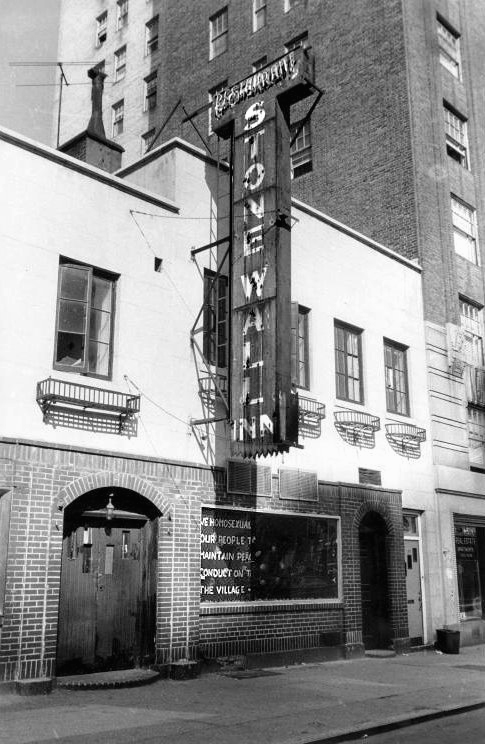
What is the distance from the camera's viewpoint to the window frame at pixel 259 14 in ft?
91.6

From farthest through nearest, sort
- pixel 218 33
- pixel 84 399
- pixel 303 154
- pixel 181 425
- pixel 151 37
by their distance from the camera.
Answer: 1. pixel 151 37
2. pixel 218 33
3. pixel 303 154
4. pixel 181 425
5. pixel 84 399

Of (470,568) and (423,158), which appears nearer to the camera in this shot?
(470,568)

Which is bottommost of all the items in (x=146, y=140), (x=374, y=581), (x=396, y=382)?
(x=374, y=581)

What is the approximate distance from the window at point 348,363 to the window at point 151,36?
22.2m

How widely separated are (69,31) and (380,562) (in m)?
33.4

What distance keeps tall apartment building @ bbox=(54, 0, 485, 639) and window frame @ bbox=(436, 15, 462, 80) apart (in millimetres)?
43

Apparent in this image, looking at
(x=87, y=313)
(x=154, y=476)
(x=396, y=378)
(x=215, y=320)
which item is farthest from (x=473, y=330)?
(x=87, y=313)

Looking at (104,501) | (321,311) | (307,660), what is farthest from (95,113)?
(307,660)

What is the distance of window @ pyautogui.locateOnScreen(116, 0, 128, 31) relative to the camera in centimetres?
3672

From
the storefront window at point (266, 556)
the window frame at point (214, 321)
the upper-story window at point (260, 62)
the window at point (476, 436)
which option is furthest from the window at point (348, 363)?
the upper-story window at point (260, 62)

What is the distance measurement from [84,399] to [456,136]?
1690 centimetres

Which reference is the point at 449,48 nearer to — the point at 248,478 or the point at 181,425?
the point at 248,478

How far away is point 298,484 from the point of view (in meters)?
15.6

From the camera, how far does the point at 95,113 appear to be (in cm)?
1666
